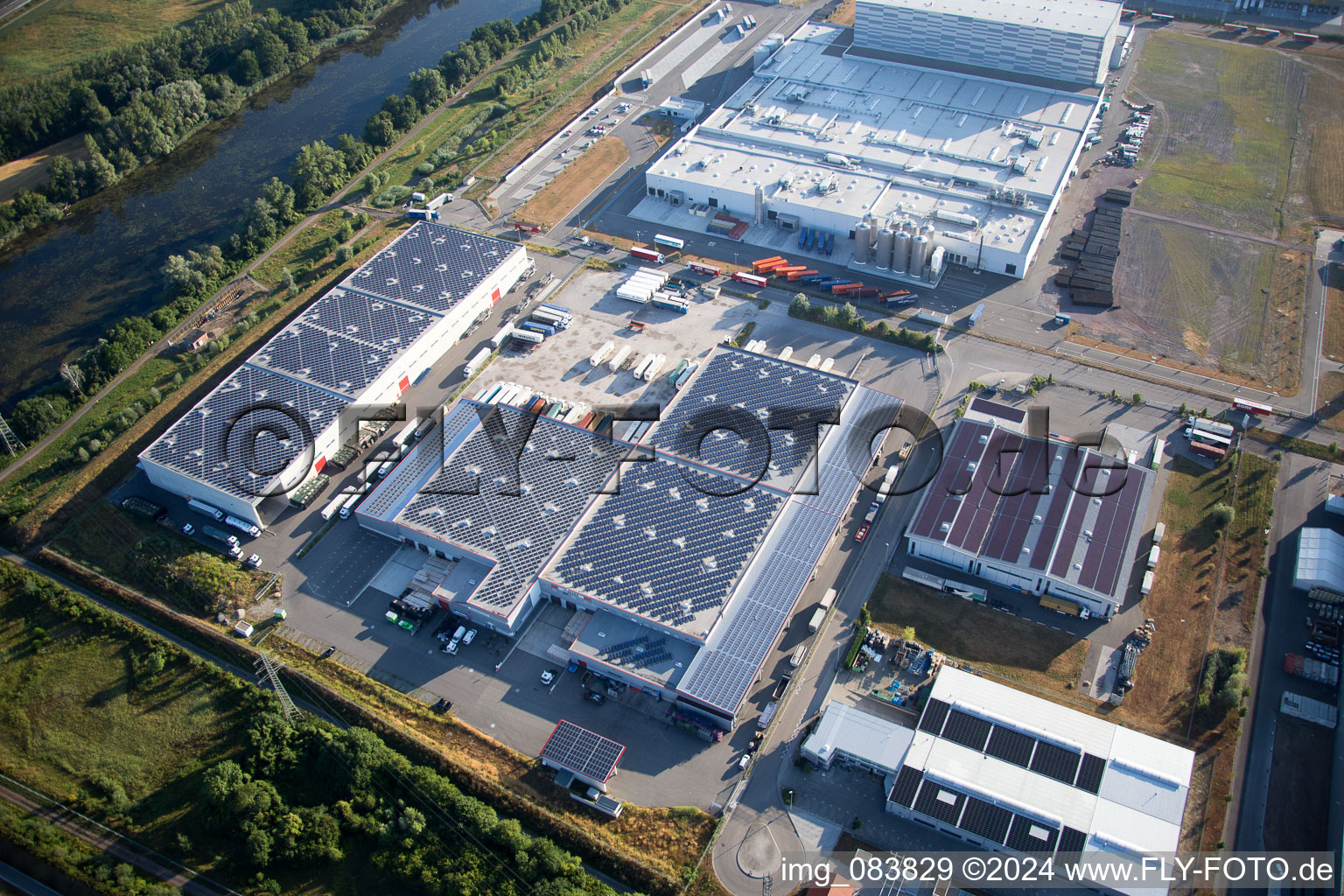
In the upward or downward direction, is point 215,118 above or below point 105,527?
above

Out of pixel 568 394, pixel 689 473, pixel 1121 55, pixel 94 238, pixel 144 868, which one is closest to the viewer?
pixel 144 868

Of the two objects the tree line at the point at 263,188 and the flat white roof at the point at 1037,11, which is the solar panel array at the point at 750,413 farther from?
the flat white roof at the point at 1037,11

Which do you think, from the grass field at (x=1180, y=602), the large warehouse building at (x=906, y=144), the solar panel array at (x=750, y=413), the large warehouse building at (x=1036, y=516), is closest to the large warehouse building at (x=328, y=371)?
the large warehouse building at (x=906, y=144)

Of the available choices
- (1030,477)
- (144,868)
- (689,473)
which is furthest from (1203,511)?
(144,868)

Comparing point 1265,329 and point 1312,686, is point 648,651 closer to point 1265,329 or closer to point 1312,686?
point 1312,686

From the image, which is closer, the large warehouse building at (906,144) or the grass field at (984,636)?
the grass field at (984,636)

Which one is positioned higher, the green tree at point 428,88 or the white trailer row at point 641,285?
the green tree at point 428,88
